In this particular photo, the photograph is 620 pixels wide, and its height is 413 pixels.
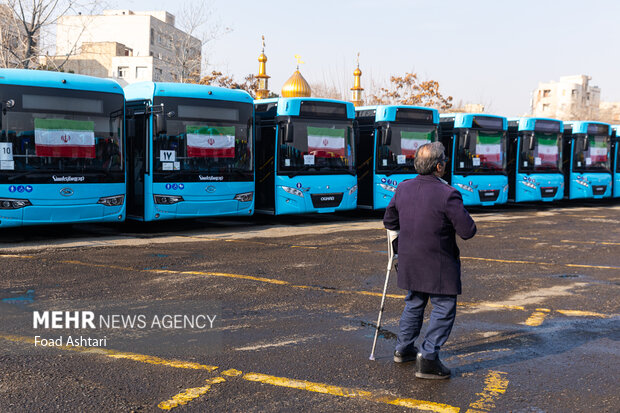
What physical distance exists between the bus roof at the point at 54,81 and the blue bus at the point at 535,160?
13745 millimetres

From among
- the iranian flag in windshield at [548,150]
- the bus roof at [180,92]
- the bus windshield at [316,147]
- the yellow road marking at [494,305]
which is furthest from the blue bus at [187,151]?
the iranian flag in windshield at [548,150]

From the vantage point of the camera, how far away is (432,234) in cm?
458

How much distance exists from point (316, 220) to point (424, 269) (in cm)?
1257

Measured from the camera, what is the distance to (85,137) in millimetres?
12242

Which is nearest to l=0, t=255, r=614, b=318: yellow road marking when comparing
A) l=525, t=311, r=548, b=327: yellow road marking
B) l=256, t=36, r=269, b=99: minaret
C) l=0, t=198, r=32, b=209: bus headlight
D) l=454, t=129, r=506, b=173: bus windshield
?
l=525, t=311, r=548, b=327: yellow road marking

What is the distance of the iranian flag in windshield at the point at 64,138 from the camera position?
11.6 m

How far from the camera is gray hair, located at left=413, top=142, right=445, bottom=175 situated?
465 centimetres

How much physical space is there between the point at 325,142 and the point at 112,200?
5.45 m

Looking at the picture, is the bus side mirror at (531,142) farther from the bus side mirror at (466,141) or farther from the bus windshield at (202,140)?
the bus windshield at (202,140)

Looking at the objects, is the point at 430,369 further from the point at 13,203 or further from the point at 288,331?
the point at 13,203

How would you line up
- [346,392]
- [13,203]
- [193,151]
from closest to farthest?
1. [346,392]
2. [13,203]
3. [193,151]

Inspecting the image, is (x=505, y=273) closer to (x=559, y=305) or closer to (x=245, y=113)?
(x=559, y=305)

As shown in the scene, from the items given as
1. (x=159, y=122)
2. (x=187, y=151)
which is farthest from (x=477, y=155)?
(x=159, y=122)

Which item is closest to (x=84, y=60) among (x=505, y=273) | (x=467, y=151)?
(x=467, y=151)
